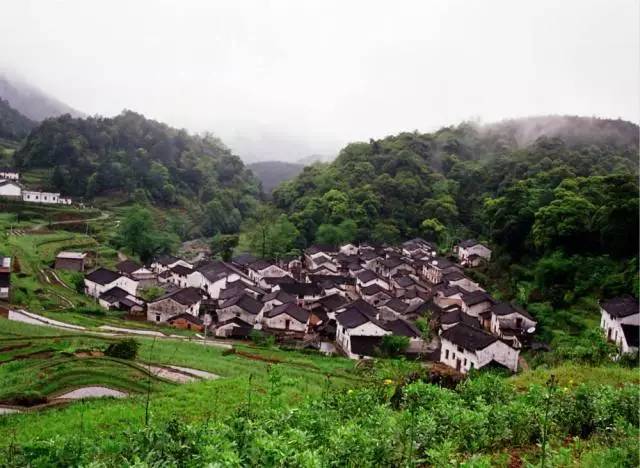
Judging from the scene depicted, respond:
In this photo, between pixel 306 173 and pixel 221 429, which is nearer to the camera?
pixel 221 429

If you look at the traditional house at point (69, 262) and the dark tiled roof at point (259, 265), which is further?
the dark tiled roof at point (259, 265)

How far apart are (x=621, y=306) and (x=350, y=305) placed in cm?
1753

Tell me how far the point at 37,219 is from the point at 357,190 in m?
40.3

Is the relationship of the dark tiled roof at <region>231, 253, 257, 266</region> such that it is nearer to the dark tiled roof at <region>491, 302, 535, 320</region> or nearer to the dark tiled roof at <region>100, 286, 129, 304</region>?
the dark tiled roof at <region>100, 286, 129, 304</region>

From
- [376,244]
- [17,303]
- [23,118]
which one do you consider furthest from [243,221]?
[23,118]

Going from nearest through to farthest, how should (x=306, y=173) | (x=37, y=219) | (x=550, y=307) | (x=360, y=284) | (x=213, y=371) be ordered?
(x=213, y=371), (x=550, y=307), (x=360, y=284), (x=37, y=219), (x=306, y=173)

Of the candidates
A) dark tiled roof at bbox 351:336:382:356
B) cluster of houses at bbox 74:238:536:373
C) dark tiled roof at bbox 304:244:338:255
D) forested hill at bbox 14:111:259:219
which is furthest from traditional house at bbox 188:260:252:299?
forested hill at bbox 14:111:259:219

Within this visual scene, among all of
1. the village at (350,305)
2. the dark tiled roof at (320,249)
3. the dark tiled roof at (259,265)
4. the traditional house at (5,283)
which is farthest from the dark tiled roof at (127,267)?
the dark tiled roof at (320,249)

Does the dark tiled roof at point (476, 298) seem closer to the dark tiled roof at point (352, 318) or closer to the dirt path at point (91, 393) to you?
the dark tiled roof at point (352, 318)

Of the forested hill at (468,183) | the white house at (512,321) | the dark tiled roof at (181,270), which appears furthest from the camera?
the dark tiled roof at (181,270)

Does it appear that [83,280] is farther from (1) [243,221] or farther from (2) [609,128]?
(2) [609,128]

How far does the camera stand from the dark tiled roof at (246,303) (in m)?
38.4

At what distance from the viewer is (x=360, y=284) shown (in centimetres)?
4959

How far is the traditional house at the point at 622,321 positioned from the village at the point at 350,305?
0.20 ft
